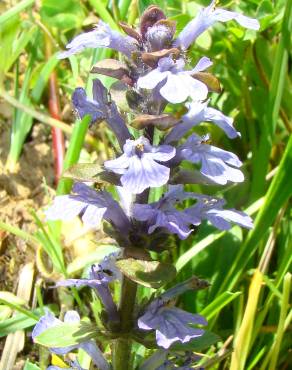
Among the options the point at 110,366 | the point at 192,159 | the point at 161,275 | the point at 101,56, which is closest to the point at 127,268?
the point at 161,275

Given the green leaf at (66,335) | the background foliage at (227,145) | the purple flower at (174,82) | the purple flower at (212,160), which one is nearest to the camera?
the purple flower at (174,82)

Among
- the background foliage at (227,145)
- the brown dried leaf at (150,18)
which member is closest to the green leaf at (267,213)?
the background foliage at (227,145)

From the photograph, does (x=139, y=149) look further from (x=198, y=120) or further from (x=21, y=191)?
(x=21, y=191)

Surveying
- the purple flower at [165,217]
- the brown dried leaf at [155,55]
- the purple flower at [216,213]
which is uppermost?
the brown dried leaf at [155,55]

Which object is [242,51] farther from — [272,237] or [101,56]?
[272,237]

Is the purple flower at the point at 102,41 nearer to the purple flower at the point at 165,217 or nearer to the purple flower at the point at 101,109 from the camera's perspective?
the purple flower at the point at 101,109

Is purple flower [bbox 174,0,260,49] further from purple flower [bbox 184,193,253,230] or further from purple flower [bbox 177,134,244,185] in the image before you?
purple flower [bbox 184,193,253,230]
